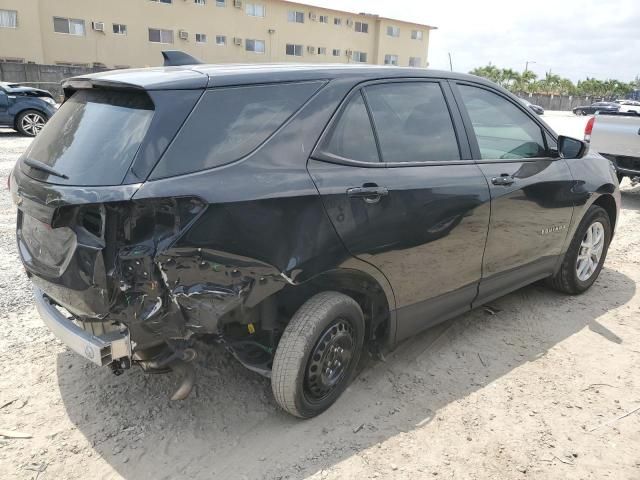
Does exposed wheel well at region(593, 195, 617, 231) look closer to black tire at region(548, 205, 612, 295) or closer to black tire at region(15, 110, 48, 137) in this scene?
black tire at region(548, 205, 612, 295)

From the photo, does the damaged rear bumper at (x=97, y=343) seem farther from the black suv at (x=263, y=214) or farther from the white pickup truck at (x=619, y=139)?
the white pickup truck at (x=619, y=139)

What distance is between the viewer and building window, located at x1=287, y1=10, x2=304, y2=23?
41706mm

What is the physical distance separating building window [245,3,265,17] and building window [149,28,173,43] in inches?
261

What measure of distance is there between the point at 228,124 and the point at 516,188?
2.15 meters

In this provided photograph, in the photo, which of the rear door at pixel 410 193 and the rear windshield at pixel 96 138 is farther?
the rear door at pixel 410 193

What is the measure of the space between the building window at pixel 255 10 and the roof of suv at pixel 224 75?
39.9 meters

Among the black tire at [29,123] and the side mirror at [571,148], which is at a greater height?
the side mirror at [571,148]

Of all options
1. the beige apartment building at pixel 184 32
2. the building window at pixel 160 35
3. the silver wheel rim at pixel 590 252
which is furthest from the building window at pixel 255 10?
the silver wheel rim at pixel 590 252

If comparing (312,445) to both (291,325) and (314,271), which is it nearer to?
(291,325)

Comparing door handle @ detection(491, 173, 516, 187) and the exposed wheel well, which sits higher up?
door handle @ detection(491, 173, 516, 187)

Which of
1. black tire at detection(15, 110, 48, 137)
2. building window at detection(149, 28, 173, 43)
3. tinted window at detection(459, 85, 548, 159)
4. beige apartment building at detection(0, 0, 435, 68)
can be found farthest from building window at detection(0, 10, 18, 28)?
tinted window at detection(459, 85, 548, 159)

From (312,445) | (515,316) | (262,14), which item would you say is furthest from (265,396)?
(262,14)

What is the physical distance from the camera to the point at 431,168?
3119mm

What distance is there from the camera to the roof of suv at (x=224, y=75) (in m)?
2.42
